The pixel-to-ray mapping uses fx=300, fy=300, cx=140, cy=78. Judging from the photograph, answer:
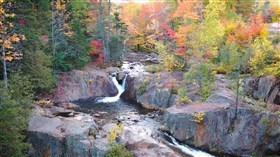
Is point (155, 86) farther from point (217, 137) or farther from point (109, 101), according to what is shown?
point (217, 137)

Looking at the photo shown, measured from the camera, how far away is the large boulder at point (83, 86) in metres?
27.8

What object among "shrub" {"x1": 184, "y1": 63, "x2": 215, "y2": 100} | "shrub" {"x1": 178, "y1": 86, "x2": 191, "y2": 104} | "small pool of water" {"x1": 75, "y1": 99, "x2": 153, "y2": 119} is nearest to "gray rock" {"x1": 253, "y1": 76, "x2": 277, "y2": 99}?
"shrub" {"x1": 184, "y1": 63, "x2": 215, "y2": 100}

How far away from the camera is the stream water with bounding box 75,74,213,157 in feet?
63.8

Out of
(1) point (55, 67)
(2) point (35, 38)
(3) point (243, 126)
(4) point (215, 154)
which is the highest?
(2) point (35, 38)

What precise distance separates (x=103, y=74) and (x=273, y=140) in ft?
59.1

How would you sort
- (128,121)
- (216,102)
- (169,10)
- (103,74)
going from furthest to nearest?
1. (169,10)
2. (103,74)
3. (128,121)
4. (216,102)

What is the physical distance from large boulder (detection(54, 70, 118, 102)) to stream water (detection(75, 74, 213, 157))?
916 millimetres

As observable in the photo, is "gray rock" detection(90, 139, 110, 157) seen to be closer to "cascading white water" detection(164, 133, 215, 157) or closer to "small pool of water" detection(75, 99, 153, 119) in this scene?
"cascading white water" detection(164, 133, 215, 157)

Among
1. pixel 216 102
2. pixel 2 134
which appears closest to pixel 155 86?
pixel 216 102

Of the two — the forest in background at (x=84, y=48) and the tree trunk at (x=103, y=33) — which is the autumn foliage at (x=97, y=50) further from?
the tree trunk at (x=103, y=33)

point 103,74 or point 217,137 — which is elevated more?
point 103,74

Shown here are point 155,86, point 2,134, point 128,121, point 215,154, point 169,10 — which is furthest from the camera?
point 169,10

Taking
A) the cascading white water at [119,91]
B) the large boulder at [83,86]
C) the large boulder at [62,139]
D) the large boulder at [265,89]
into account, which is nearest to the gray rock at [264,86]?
the large boulder at [265,89]

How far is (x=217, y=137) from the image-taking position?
19.4m
